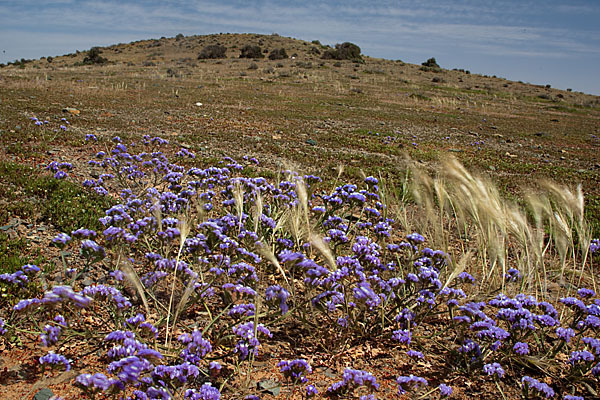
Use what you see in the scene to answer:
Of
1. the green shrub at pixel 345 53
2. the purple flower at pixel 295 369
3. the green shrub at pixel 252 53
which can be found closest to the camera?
the purple flower at pixel 295 369

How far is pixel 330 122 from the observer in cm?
1747

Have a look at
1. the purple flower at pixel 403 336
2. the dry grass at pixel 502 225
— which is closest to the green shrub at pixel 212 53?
the dry grass at pixel 502 225

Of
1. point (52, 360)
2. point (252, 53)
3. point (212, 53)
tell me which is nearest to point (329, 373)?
point (52, 360)

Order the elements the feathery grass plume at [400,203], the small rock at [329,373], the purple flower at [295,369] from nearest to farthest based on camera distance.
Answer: the purple flower at [295,369]
the small rock at [329,373]
the feathery grass plume at [400,203]

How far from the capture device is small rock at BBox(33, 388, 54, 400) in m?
2.59

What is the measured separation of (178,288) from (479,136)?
16882mm

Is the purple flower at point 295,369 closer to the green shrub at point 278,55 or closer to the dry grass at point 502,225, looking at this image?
the dry grass at point 502,225

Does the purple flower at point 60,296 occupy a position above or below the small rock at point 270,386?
above

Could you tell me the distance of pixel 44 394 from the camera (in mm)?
2611

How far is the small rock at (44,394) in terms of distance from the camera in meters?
2.59

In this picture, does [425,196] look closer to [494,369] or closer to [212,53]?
[494,369]

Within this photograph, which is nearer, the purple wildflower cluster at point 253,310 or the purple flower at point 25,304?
the purple wildflower cluster at point 253,310

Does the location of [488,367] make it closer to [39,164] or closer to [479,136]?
[39,164]

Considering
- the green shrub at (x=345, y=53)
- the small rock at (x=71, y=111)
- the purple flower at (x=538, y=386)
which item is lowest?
the purple flower at (x=538, y=386)
